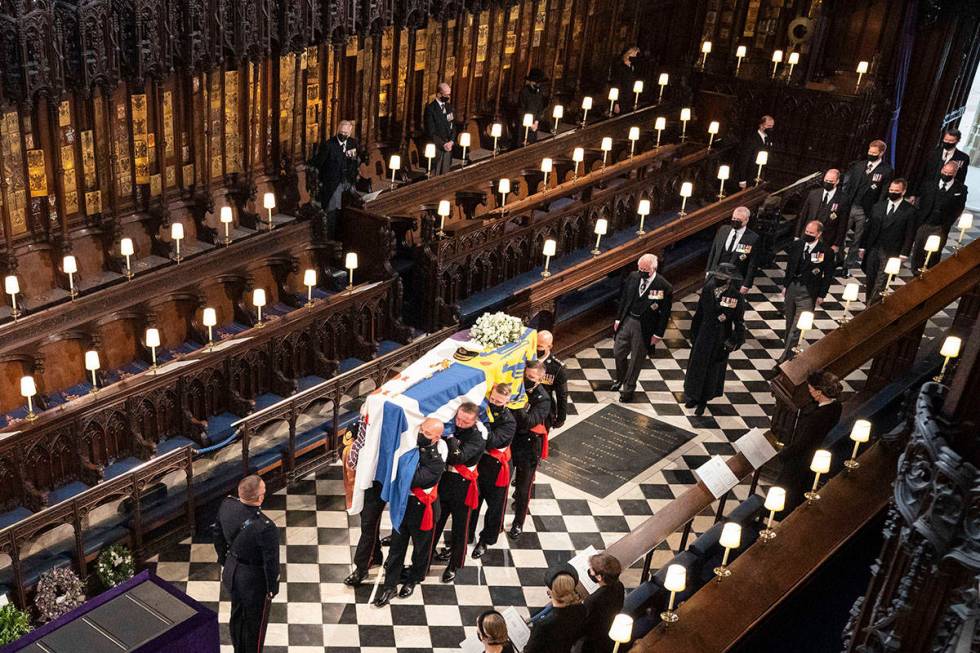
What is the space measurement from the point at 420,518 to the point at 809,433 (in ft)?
11.3

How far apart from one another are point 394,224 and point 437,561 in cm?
462

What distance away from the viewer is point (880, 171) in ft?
51.8

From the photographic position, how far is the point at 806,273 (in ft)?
43.3

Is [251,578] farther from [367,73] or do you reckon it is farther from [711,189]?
[711,189]

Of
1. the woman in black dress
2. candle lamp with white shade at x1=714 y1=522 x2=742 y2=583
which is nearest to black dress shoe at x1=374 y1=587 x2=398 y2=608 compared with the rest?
candle lamp with white shade at x1=714 y1=522 x2=742 y2=583

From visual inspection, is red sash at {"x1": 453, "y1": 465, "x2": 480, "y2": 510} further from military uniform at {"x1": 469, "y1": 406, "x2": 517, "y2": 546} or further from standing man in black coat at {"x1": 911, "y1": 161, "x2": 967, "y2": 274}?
standing man in black coat at {"x1": 911, "y1": 161, "x2": 967, "y2": 274}

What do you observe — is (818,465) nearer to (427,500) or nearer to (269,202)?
(427,500)

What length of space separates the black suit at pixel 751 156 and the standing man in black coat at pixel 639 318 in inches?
174

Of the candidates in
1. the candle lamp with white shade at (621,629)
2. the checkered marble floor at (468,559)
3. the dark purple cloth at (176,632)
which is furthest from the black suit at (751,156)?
the dark purple cloth at (176,632)

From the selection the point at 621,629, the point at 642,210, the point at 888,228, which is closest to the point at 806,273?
the point at 642,210

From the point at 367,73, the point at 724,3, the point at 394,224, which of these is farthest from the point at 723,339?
the point at 724,3

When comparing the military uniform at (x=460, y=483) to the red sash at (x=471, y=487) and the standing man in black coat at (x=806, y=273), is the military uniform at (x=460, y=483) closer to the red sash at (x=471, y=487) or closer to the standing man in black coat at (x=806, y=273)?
the red sash at (x=471, y=487)

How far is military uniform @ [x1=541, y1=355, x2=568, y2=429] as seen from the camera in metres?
10.2

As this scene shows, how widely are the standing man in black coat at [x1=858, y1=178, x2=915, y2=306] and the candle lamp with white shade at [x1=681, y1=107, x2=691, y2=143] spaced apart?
117 inches
